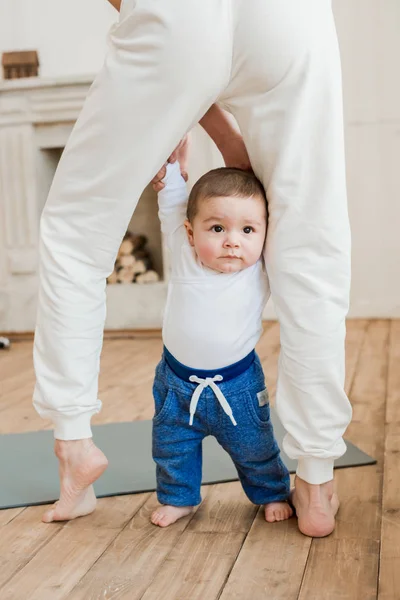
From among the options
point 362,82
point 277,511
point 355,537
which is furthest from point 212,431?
point 362,82

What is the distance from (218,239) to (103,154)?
25cm

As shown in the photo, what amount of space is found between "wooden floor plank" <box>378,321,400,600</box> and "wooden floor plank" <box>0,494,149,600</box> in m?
0.46

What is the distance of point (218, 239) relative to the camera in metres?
1.34

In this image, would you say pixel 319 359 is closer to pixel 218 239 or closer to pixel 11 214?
pixel 218 239

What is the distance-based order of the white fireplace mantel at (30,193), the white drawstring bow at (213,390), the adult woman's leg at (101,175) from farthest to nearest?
the white fireplace mantel at (30,193) < the white drawstring bow at (213,390) < the adult woman's leg at (101,175)

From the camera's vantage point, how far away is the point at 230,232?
1.34 meters

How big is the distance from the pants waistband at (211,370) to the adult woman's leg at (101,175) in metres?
0.14

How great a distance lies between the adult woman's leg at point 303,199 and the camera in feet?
3.80

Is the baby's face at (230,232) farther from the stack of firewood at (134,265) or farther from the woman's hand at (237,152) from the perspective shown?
the stack of firewood at (134,265)

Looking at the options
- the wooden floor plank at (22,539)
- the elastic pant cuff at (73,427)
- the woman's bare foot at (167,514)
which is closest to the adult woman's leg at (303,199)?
the woman's bare foot at (167,514)

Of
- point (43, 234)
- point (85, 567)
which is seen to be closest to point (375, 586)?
point (85, 567)

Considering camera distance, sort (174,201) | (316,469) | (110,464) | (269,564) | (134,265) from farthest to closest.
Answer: (134,265), (110,464), (174,201), (316,469), (269,564)

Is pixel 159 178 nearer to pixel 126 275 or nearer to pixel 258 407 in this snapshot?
pixel 258 407

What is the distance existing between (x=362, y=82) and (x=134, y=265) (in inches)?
57.7
